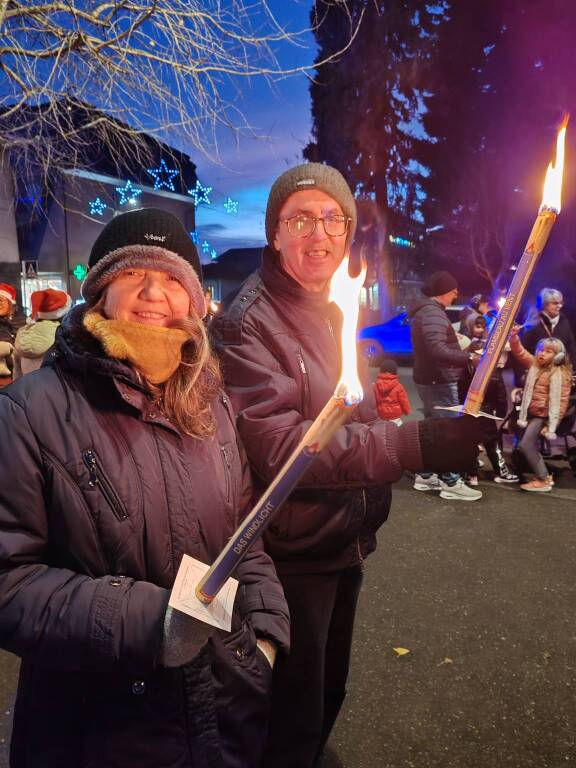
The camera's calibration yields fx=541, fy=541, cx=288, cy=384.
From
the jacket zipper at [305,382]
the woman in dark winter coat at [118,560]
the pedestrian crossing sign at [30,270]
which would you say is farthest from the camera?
the pedestrian crossing sign at [30,270]

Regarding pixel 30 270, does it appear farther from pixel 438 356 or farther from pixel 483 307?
pixel 438 356

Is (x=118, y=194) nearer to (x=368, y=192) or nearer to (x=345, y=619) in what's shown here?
(x=368, y=192)

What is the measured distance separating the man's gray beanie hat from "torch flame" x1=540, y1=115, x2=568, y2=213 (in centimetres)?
79

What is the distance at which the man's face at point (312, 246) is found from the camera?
1.96m

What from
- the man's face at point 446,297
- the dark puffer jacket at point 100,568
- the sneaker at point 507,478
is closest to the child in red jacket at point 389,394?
the man's face at point 446,297

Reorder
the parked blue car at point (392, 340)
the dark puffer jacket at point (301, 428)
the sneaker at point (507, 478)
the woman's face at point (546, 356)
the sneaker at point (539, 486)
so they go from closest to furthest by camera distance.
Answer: the dark puffer jacket at point (301, 428) → the sneaker at point (539, 486) → the woman's face at point (546, 356) → the sneaker at point (507, 478) → the parked blue car at point (392, 340)

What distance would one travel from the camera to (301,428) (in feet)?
5.71

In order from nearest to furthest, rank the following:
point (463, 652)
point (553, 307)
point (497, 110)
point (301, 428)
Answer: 1. point (301, 428)
2. point (463, 652)
3. point (553, 307)
4. point (497, 110)

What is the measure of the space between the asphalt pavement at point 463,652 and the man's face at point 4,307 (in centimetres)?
422

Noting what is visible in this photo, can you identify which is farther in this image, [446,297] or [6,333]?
[6,333]

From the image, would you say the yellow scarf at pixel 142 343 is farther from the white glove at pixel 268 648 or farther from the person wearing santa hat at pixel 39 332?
the person wearing santa hat at pixel 39 332

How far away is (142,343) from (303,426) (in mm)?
580

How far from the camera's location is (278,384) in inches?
70.6

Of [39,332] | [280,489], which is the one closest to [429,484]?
[39,332]
